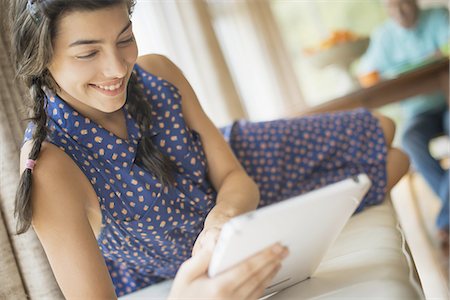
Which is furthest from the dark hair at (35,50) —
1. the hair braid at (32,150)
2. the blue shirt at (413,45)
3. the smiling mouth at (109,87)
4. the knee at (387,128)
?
the blue shirt at (413,45)

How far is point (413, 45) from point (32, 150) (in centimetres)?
330

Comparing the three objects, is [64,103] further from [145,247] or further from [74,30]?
[145,247]

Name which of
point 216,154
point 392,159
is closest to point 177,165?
point 216,154

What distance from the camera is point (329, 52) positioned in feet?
12.9

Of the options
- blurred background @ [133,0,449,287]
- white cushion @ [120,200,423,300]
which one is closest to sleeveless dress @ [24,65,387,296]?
white cushion @ [120,200,423,300]

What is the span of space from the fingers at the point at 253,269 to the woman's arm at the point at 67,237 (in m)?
0.35

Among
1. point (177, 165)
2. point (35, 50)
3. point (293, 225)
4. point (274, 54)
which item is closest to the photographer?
point (293, 225)

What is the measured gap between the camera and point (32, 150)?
1365mm

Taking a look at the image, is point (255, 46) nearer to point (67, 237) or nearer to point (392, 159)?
point (392, 159)

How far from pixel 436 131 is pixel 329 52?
759 mm

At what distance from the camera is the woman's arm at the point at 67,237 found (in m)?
1.32

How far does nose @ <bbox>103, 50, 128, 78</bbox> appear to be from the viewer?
4.34 ft

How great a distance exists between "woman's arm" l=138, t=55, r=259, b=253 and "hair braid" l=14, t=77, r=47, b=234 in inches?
16.4

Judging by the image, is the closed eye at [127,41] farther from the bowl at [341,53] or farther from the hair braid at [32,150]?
the bowl at [341,53]
